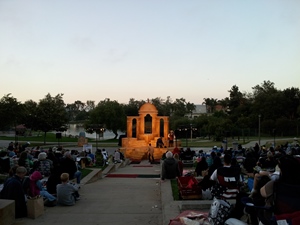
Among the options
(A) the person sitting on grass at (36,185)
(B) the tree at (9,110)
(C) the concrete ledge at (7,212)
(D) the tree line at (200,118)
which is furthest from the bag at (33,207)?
(B) the tree at (9,110)

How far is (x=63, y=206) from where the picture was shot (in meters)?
8.85

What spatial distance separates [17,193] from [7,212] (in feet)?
2.39

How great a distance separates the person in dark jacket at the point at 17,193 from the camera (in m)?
7.23

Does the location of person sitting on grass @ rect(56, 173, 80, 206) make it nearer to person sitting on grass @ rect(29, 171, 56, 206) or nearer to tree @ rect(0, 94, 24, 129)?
person sitting on grass @ rect(29, 171, 56, 206)

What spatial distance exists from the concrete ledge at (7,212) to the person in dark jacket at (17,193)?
38cm

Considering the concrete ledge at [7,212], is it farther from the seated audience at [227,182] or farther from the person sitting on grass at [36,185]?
the seated audience at [227,182]

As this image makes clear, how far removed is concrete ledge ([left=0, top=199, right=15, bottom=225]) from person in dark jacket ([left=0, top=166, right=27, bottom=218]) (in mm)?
383

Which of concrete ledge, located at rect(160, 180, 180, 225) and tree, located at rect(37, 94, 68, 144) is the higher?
tree, located at rect(37, 94, 68, 144)

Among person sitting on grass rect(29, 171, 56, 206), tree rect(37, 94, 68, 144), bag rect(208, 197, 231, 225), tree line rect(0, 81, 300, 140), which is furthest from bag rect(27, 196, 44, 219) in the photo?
tree rect(37, 94, 68, 144)

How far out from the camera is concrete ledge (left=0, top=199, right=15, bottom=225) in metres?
6.37

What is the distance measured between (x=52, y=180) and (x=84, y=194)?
1667 millimetres

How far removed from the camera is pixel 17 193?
7.23 meters

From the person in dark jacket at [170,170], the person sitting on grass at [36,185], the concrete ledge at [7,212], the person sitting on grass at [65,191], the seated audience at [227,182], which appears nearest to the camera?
the seated audience at [227,182]

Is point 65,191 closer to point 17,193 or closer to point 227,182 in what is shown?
point 17,193
